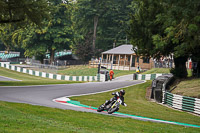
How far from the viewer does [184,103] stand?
2052 cm

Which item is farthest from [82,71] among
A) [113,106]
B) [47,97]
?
[113,106]

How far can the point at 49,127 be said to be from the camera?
29.5 feet

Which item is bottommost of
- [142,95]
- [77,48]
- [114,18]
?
[142,95]

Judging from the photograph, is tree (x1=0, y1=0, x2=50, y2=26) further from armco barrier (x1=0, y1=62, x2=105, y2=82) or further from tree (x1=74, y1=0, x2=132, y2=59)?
tree (x1=74, y1=0, x2=132, y2=59)

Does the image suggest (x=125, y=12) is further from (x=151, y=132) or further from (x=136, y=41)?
(x=151, y=132)

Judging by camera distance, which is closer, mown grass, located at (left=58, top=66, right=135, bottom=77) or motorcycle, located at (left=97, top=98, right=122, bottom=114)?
motorcycle, located at (left=97, top=98, right=122, bottom=114)

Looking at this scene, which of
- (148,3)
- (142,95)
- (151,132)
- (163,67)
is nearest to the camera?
(151,132)

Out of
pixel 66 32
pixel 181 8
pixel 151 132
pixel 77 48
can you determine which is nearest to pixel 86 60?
pixel 77 48

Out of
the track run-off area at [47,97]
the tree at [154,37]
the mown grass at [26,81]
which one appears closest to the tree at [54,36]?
the mown grass at [26,81]

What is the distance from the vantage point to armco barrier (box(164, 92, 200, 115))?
19.5 meters

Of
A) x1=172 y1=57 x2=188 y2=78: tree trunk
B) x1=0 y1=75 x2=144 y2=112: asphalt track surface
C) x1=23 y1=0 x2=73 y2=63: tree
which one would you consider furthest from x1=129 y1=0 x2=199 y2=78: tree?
x1=23 y1=0 x2=73 y2=63: tree

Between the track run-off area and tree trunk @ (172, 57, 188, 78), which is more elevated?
tree trunk @ (172, 57, 188, 78)

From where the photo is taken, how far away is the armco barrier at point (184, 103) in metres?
19.5

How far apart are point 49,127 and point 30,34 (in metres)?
58.3
